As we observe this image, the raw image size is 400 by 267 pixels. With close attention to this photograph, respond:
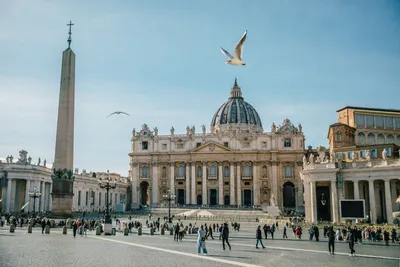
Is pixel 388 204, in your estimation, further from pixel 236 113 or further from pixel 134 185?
pixel 236 113

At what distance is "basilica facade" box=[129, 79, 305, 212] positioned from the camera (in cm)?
7250

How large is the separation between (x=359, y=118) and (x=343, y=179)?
2063cm

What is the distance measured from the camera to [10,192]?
49.3 metres

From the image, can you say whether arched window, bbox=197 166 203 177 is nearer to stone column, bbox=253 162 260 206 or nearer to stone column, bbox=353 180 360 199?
stone column, bbox=253 162 260 206

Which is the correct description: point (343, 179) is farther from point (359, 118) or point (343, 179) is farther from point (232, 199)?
point (232, 199)

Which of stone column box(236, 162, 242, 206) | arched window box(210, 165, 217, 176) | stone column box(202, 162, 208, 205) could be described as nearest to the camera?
stone column box(236, 162, 242, 206)

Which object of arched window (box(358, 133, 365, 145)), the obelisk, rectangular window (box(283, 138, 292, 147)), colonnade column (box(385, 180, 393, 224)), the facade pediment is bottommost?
colonnade column (box(385, 180, 393, 224))

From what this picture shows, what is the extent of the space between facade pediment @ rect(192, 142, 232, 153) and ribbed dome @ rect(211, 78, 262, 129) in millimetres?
21563

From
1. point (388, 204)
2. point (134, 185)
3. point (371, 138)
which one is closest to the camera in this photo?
point (388, 204)

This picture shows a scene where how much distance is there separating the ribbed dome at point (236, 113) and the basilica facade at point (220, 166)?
20.5 m

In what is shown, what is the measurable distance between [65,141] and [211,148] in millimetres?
50084

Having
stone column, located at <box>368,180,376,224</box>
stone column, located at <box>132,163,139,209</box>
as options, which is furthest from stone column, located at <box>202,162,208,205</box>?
stone column, located at <box>368,180,376,224</box>

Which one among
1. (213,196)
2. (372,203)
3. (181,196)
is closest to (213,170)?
(213,196)

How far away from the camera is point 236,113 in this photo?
96.2 meters
